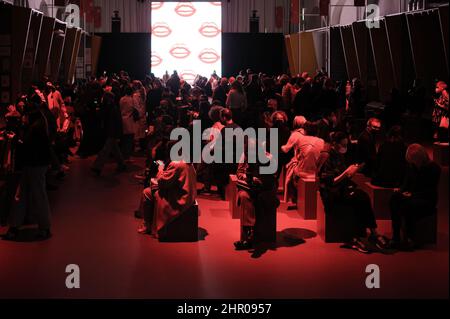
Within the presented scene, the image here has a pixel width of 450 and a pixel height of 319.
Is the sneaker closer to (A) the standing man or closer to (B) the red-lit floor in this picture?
(B) the red-lit floor

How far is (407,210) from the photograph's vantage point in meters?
8.45

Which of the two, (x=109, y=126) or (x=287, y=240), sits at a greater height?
(x=109, y=126)

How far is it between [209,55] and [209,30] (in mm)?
1103

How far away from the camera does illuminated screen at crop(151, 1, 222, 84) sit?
34.6 m

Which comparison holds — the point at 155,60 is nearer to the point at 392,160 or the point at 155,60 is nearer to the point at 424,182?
the point at 392,160

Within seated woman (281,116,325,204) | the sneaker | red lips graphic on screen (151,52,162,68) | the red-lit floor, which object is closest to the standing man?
the red-lit floor

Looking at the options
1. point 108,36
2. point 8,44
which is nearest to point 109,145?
point 8,44

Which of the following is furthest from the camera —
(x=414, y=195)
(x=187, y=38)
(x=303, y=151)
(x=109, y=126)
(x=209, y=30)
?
(x=209, y=30)

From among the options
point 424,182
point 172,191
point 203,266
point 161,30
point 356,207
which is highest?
point 161,30

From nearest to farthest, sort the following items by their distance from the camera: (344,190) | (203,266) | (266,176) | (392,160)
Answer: (203,266), (266,176), (344,190), (392,160)

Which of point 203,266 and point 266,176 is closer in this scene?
point 203,266

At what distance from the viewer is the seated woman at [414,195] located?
8156 mm

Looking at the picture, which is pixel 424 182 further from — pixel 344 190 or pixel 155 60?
pixel 155 60

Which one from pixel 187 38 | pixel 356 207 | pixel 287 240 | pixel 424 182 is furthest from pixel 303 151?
pixel 187 38
